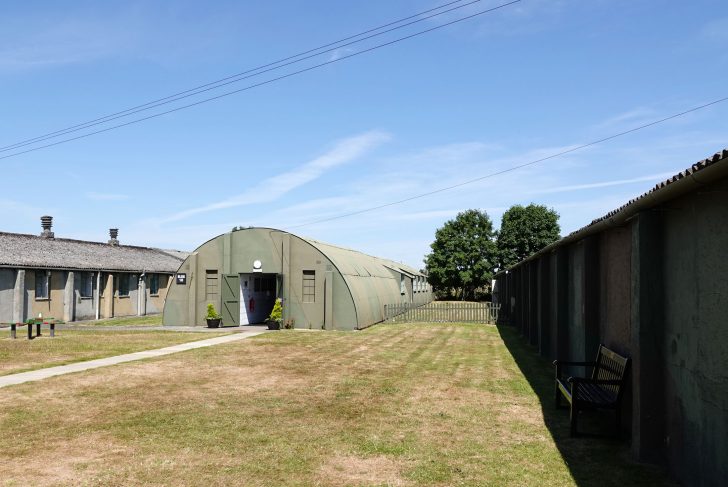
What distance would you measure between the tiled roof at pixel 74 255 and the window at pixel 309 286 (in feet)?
49.5

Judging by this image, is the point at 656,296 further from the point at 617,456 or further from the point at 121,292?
the point at 121,292

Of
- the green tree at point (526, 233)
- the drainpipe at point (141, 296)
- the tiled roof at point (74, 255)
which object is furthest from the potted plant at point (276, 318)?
the green tree at point (526, 233)

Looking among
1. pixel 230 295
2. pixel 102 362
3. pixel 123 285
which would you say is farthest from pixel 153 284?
pixel 102 362

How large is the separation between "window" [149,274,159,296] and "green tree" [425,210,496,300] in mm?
39408

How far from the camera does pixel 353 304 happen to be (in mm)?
26719

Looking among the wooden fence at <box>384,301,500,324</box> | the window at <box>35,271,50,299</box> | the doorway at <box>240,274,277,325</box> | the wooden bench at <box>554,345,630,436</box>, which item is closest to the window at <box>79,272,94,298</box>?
the window at <box>35,271,50,299</box>

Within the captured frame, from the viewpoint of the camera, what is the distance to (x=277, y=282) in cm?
2772

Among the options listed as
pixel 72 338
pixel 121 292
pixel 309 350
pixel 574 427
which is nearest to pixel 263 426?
pixel 574 427

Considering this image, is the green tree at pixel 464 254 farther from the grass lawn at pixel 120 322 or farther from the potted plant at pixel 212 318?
the potted plant at pixel 212 318

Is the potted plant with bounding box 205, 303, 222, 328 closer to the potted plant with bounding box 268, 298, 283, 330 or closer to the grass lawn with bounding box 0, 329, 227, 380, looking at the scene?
the grass lawn with bounding box 0, 329, 227, 380

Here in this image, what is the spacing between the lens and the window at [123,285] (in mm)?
38062

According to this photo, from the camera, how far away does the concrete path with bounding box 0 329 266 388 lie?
1331 cm

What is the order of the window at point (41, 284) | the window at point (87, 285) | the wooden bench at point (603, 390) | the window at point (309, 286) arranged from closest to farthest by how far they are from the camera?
the wooden bench at point (603, 390) < the window at point (309, 286) < the window at point (41, 284) < the window at point (87, 285)

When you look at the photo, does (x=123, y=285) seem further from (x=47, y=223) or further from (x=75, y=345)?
(x=75, y=345)
